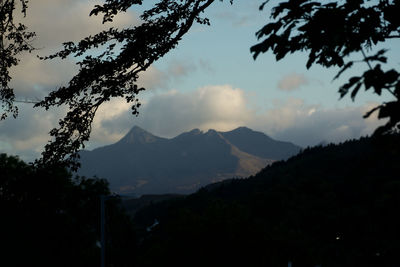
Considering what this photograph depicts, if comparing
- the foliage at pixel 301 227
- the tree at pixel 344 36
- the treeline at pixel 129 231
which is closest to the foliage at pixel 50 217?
the treeline at pixel 129 231

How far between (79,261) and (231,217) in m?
26.3

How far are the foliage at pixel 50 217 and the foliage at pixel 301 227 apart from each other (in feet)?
41.9

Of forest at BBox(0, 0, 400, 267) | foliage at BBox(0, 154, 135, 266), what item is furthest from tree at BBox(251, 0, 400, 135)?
foliage at BBox(0, 154, 135, 266)

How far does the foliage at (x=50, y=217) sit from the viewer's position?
36.8 metres

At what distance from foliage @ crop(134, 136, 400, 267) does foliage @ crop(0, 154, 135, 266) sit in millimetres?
12775

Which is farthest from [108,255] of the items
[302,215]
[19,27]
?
[302,215]

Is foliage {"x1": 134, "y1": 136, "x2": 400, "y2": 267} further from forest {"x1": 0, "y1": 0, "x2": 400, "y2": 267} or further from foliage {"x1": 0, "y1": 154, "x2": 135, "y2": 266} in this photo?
foliage {"x1": 0, "y1": 154, "x2": 135, "y2": 266}

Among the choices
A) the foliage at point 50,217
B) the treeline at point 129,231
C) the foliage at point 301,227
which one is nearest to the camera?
the treeline at point 129,231

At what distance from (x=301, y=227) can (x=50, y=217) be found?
356 feet

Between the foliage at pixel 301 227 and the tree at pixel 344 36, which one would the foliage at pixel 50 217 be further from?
the tree at pixel 344 36

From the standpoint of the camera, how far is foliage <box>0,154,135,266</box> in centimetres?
3684

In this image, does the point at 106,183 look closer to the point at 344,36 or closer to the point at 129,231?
the point at 129,231

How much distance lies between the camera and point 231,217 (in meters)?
63.2

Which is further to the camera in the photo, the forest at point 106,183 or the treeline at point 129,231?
the treeline at point 129,231
